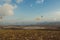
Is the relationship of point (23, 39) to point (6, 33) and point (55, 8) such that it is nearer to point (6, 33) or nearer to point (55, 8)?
point (6, 33)

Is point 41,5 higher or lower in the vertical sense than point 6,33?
higher

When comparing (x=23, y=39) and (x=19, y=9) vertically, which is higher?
(x=19, y=9)

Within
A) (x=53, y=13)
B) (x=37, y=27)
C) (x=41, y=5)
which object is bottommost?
(x=37, y=27)

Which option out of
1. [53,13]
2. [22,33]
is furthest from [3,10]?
[53,13]

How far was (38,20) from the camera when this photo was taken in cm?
340

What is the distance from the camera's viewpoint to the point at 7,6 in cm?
342

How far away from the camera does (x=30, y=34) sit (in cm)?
331

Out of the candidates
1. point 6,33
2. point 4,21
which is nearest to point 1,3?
point 4,21

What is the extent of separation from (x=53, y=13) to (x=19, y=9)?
2.64ft

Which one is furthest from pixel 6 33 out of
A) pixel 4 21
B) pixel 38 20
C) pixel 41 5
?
pixel 41 5

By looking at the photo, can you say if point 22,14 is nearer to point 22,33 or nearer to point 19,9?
point 19,9

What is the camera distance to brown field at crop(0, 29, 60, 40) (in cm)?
323

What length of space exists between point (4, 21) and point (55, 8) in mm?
1246

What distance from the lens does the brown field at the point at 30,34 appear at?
323 cm
